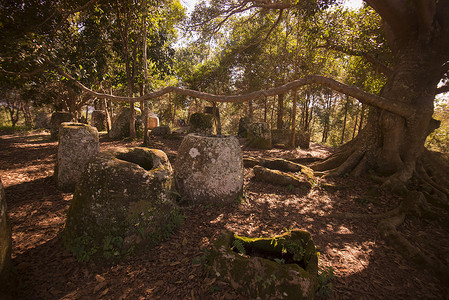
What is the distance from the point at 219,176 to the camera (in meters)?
4.39

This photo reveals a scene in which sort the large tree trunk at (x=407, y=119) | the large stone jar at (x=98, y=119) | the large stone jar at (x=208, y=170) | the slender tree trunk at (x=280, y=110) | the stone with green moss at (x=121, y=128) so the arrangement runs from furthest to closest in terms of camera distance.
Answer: the large stone jar at (x=98, y=119) → the slender tree trunk at (x=280, y=110) → the stone with green moss at (x=121, y=128) → the large tree trunk at (x=407, y=119) → the large stone jar at (x=208, y=170)

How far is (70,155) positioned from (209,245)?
4.76 m

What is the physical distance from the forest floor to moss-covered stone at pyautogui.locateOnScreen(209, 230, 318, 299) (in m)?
0.19

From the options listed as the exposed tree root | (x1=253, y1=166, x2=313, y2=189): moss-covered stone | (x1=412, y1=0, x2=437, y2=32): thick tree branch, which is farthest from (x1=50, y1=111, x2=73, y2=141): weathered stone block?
(x1=412, y1=0, x2=437, y2=32): thick tree branch

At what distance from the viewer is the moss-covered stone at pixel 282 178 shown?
5961mm

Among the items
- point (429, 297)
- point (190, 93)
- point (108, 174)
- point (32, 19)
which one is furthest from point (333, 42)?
point (32, 19)

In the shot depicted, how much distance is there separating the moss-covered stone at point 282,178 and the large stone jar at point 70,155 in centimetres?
527

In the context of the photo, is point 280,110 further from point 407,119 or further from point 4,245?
point 4,245

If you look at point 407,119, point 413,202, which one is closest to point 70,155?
point 413,202

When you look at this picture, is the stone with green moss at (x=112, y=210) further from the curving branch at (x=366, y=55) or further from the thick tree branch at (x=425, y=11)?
the curving branch at (x=366, y=55)

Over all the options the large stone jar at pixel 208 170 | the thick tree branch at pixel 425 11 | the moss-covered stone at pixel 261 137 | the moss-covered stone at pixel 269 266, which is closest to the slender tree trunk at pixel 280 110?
the moss-covered stone at pixel 261 137

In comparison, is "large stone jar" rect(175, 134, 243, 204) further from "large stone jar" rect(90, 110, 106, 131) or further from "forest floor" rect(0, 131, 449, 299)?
"large stone jar" rect(90, 110, 106, 131)

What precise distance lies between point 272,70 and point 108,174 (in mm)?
16850

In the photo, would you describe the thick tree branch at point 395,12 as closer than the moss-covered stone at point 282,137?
Yes
